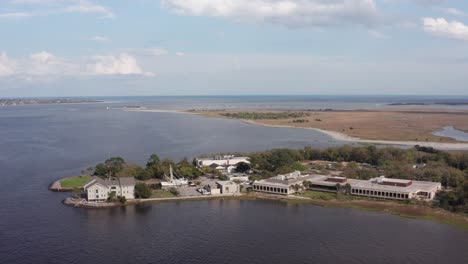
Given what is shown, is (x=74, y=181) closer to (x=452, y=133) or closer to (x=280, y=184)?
(x=280, y=184)

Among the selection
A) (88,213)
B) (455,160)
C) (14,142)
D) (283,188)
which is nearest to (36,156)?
(14,142)

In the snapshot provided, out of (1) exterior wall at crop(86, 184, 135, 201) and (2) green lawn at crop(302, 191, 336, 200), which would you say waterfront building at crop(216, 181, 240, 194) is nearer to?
(2) green lawn at crop(302, 191, 336, 200)

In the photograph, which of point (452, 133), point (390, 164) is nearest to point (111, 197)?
point (390, 164)

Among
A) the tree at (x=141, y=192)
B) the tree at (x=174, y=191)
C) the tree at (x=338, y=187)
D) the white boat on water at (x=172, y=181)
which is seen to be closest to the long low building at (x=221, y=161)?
the white boat on water at (x=172, y=181)

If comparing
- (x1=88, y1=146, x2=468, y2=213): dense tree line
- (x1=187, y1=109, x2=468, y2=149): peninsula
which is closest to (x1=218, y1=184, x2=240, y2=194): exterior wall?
(x1=88, y1=146, x2=468, y2=213): dense tree line

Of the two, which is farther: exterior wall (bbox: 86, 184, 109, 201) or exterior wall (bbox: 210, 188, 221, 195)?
exterior wall (bbox: 210, 188, 221, 195)
